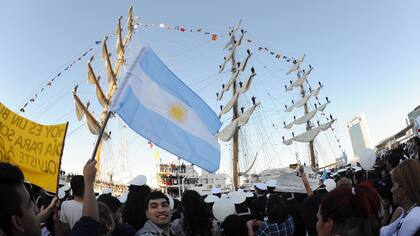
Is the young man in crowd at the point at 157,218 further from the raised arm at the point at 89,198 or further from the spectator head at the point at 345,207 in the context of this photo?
the spectator head at the point at 345,207

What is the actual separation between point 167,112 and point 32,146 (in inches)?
70.0

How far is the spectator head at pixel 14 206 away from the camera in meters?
1.80

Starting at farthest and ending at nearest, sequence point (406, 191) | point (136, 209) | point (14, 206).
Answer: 1. point (136, 209)
2. point (406, 191)
3. point (14, 206)

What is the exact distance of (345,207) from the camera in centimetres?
239

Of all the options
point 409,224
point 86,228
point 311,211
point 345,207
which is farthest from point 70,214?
point 409,224

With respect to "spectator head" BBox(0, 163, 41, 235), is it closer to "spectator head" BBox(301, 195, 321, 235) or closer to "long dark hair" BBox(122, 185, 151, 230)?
"spectator head" BBox(301, 195, 321, 235)

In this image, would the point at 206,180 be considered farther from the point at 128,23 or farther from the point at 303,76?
the point at 128,23

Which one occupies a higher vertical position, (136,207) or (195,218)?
(136,207)

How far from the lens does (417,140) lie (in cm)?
767

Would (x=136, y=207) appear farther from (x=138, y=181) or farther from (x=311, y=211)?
(x=311, y=211)

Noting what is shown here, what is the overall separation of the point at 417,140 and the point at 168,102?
5.91m

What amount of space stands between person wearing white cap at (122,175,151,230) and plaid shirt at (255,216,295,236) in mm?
1610

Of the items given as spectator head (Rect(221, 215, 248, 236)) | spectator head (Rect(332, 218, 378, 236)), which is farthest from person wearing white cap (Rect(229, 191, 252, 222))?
spectator head (Rect(332, 218, 378, 236))

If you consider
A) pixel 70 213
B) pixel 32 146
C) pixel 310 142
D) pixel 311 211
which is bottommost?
pixel 311 211
